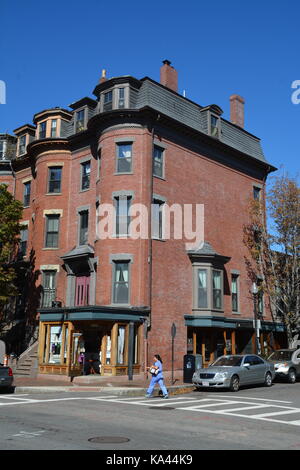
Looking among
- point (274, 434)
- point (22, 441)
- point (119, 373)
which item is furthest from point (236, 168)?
point (22, 441)

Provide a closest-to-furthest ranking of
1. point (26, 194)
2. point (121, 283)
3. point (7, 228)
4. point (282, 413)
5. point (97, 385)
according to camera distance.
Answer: point (282, 413) < point (97, 385) < point (121, 283) < point (7, 228) < point (26, 194)

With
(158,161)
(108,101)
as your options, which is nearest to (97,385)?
(158,161)

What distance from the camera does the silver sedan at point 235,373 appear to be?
1981 cm

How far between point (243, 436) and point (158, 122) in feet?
68.3

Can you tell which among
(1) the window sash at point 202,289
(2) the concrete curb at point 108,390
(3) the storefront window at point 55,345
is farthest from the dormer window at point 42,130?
(2) the concrete curb at point 108,390

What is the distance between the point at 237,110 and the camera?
36250 mm

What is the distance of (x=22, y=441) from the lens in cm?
889

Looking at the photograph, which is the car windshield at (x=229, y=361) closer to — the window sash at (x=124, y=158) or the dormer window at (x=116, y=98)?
the window sash at (x=124, y=158)

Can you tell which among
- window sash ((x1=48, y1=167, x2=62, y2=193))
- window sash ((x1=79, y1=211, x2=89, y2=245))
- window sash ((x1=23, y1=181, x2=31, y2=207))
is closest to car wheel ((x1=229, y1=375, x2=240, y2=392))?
window sash ((x1=79, y1=211, x2=89, y2=245))

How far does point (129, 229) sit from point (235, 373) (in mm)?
9603

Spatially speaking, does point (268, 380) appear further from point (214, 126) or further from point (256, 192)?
point (214, 126)

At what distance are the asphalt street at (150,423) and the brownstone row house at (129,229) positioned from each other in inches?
304

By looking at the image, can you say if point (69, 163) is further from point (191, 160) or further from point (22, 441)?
point (22, 441)

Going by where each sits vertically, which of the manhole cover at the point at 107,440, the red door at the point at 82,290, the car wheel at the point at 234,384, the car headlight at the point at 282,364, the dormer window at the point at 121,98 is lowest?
the manhole cover at the point at 107,440
